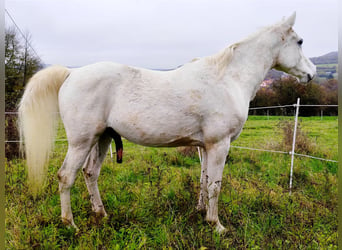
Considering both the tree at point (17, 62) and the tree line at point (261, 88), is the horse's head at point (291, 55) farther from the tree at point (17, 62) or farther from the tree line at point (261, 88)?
the tree at point (17, 62)

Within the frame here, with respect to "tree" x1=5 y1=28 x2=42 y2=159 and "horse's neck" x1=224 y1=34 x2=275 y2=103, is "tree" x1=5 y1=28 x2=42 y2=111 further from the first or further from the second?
"horse's neck" x1=224 y1=34 x2=275 y2=103

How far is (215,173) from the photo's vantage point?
9.59 ft

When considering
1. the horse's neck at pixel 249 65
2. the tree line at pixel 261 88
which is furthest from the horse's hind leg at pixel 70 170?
the tree line at pixel 261 88

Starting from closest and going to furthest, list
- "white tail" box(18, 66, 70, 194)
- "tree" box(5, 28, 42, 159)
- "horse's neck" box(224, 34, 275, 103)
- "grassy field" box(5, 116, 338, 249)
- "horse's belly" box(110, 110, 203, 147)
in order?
"grassy field" box(5, 116, 338, 249)
"horse's belly" box(110, 110, 203, 147)
"white tail" box(18, 66, 70, 194)
"horse's neck" box(224, 34, 275, 103)
"tree" box(5, 28, 42, 159)

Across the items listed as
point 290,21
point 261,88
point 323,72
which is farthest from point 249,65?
point 323,72

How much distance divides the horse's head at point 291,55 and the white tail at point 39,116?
2.59 metres

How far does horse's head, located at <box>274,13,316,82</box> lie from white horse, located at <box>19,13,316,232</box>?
1.84 ft

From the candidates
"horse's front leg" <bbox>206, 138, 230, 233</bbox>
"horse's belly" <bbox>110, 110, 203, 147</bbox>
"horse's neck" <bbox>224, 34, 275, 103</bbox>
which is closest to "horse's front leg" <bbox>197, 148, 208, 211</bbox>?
"horse's front leg" <bbox>206, 138, 230, 233</bbox>

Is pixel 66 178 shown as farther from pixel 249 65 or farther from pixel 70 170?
pixel 249 65

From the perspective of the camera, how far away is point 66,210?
9.48 ft

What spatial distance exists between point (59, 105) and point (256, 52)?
2365 mm

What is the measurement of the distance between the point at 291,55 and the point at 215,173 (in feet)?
5.82

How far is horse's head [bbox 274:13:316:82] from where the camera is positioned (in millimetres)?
3273

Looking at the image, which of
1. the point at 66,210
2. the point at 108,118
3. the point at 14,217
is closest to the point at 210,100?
the point at 108,118
